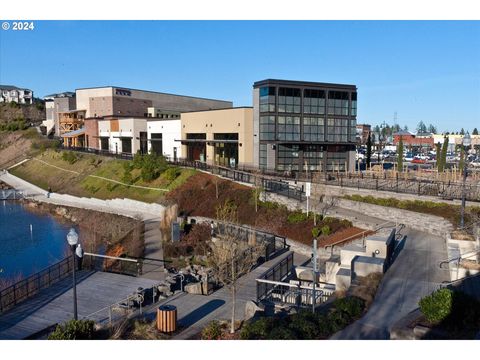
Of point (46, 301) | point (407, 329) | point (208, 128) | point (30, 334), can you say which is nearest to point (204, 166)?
point (208, 128)

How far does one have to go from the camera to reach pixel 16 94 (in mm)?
138625

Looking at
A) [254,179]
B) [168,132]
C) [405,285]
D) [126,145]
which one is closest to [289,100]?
[254,179]

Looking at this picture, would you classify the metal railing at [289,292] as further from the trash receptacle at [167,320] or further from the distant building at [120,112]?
the distant building at [120,112]

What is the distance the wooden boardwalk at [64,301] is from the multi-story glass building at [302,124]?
2608cm

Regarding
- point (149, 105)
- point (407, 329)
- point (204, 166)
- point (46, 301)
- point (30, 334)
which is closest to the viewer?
point (407, 329)

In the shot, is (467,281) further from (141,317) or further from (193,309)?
(141,317)

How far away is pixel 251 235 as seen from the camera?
77.2 feet

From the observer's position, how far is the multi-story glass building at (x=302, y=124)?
4288cm

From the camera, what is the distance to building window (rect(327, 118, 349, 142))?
45.6 m

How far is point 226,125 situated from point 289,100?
296 inches

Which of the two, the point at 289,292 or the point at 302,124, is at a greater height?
the point at 302,124

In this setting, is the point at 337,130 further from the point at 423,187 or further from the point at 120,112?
the point at 120,112

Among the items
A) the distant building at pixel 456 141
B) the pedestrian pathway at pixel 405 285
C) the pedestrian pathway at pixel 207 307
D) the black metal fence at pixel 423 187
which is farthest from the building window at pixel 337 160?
the distant building at pixel 456 141

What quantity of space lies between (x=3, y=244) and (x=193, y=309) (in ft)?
69.8
